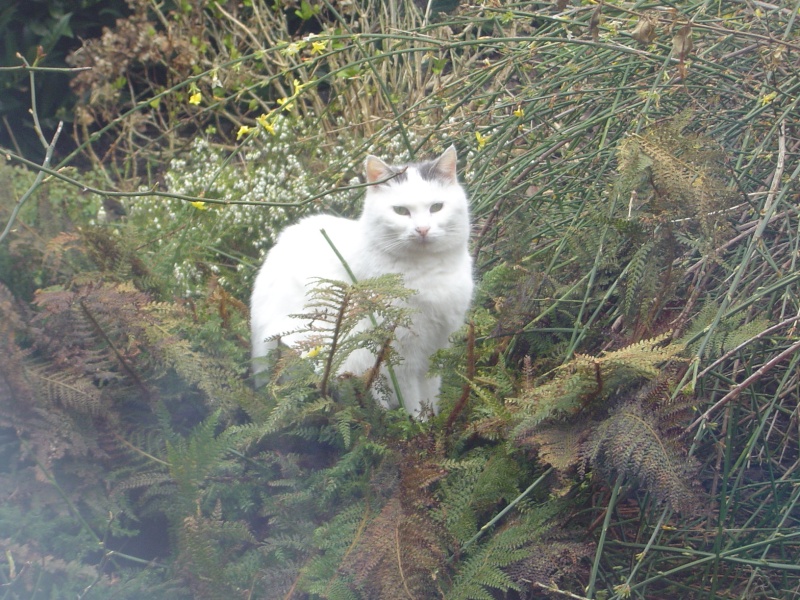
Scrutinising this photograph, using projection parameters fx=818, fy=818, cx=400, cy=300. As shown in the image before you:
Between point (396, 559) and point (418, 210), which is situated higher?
point (418, 210)

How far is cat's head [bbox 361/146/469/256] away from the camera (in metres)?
2.35

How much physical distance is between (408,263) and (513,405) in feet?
2.21

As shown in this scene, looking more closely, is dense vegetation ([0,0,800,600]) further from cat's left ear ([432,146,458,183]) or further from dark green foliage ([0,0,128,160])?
dark green foliage ([0,0,128,160])

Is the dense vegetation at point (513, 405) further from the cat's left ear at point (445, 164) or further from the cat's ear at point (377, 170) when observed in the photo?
the cat's ear at point (377, 170)

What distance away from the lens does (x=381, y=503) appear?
5.73 feet

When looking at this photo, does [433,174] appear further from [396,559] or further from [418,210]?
[396,559]

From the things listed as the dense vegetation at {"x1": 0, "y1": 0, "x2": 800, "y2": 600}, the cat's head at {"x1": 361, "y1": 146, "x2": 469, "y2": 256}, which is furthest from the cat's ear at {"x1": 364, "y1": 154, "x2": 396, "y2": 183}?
the dense vegetation at {"x1": 0, "y1": 0, "x2": 800, "y2": 600}

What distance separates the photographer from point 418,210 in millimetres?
2377

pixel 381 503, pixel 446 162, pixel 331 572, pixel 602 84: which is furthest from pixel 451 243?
pixel 331 572

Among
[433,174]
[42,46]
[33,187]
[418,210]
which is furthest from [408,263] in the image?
[42,46]

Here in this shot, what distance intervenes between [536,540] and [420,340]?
0.75m

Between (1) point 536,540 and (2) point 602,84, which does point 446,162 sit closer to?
(2) point 602,84

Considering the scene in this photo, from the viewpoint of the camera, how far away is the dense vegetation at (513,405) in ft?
5.31

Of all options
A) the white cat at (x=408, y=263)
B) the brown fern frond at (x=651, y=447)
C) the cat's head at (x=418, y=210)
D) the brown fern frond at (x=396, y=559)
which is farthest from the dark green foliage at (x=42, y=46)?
the brown fern frond at (x=651, y=447)
